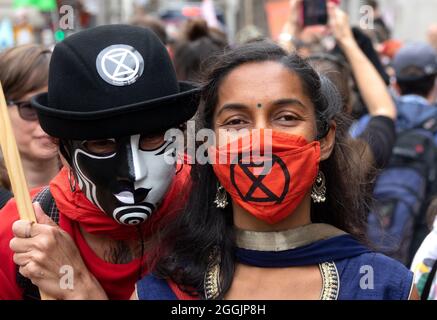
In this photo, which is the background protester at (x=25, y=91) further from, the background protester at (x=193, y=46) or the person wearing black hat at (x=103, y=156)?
the background protester at (x=193, y=46)

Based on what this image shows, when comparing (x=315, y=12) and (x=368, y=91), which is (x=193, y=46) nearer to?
(x=315, y=12)

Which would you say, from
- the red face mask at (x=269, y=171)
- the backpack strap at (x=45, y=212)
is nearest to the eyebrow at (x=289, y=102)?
the red face mask at (x=269, y=171)

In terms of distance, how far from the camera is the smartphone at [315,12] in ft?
15.3

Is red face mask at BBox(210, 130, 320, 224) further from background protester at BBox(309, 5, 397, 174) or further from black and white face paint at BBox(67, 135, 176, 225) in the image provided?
background protester at BBox(309, 5, 397, 174)

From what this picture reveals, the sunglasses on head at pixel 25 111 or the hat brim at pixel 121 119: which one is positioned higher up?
the hat brim at pixel 121 119

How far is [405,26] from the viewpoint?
2084cm

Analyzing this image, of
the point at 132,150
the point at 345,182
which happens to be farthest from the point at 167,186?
the point at 345,182

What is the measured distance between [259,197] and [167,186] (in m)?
0.37

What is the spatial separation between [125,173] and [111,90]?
240mm

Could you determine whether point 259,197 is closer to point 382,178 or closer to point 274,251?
point 274,251

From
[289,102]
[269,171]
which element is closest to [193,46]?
[289,102]

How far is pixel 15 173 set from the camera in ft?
7.30

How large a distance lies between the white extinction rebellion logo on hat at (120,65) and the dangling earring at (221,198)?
401mm

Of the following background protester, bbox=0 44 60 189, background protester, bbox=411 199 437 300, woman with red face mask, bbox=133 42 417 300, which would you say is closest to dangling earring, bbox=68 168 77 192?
woman with red face mask, bbox=133 42 417 300
